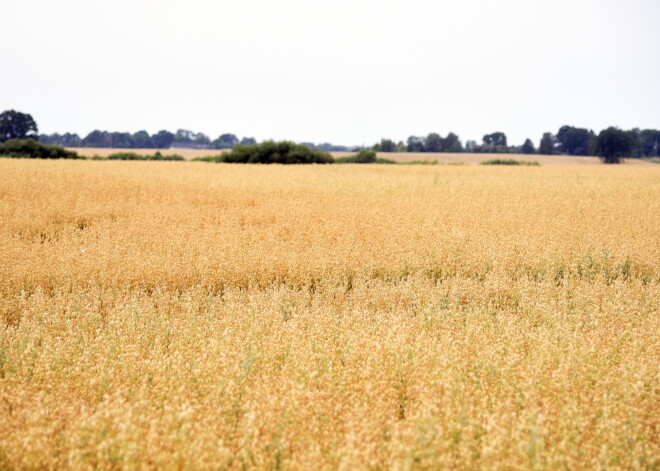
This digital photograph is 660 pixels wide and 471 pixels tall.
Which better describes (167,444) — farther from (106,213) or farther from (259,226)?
(106,213)

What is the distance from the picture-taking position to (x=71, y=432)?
272cm

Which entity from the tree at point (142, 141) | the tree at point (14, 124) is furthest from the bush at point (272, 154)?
the tree at point (142, 141)

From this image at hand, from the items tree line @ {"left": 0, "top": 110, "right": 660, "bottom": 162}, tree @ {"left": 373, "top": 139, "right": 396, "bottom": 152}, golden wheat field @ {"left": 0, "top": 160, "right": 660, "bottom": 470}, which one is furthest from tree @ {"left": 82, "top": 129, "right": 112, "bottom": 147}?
golden wheat field @ {"left": 0, "top": 160, "right": 660, "bottom": 470}

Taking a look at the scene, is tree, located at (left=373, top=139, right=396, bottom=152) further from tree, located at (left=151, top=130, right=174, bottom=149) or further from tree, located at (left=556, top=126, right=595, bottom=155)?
tree, located at (left=151, top=130, right=174, bottom=149)

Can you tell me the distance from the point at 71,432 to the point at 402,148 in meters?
80.4

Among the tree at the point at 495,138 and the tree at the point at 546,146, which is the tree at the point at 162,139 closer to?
the tree at the point at 495,138

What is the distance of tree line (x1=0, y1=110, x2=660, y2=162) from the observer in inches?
2842

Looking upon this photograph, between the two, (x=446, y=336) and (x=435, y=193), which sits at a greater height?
(x=435, y=193)

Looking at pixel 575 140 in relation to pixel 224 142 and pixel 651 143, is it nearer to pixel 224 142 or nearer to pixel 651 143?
pixel 651 143

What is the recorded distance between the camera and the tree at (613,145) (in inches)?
2790

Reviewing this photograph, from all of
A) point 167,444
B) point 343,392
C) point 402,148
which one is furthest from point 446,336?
point 402,148

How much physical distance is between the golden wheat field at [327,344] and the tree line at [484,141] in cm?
6776

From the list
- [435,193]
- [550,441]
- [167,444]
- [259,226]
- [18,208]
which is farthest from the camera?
[435,193]

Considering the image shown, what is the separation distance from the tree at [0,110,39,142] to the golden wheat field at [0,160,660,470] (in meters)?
65.7
